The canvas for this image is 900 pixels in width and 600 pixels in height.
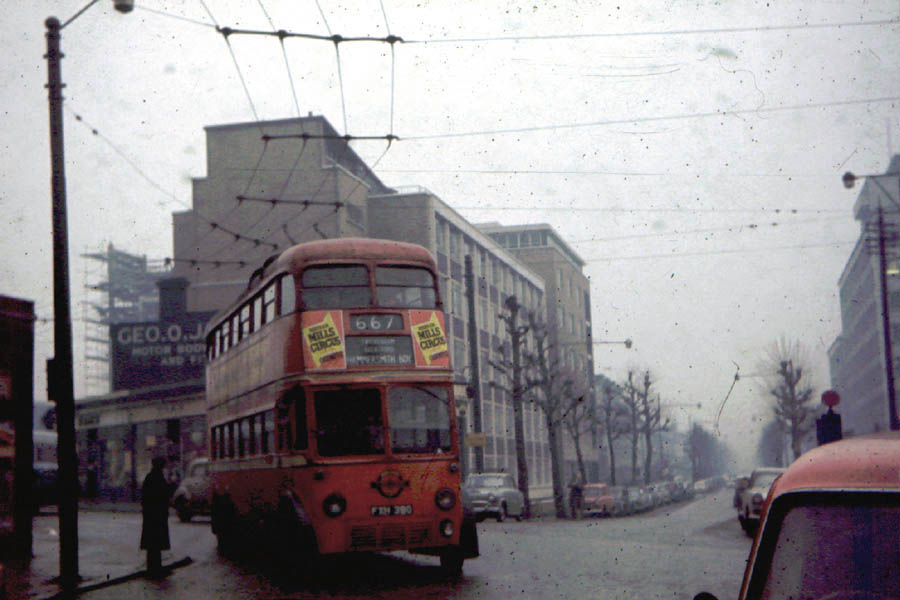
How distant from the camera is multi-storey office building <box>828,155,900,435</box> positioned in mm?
78312

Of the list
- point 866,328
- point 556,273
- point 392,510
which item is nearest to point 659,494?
point 556,273

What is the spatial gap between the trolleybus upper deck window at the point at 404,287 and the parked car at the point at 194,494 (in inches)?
702

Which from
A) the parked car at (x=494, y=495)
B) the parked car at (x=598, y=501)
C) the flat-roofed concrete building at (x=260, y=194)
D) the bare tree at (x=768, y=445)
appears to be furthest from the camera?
the bare tree at (x=768, y=445)

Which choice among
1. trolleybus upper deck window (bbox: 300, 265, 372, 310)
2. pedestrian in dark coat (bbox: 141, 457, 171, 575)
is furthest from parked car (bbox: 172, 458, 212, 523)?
trolleybus upper deck window (bbox: 300, 265, 372, 310)

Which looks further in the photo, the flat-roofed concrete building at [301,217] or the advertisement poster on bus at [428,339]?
the flat-roofed concrete building at [301,217]

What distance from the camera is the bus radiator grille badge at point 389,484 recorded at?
12969mm

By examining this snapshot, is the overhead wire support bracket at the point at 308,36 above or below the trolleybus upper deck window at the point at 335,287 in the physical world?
above

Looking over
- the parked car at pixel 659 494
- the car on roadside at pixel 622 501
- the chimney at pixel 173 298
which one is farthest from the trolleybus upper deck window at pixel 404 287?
the parked car at pixel 659 494

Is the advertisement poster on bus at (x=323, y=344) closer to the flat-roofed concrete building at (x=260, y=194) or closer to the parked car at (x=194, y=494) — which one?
the parked car at (x=194, y=494)

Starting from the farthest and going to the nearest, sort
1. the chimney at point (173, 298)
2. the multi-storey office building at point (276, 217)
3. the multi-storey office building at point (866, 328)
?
the multi-storey office building at point (866, 328) < the chimney at point (173, 298) < the multi-storey office building at point (276, 217)

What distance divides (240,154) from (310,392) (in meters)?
41.3

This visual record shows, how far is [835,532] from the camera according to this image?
295 centimetres

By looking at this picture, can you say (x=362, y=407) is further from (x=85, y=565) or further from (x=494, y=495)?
(x=494, y=495)

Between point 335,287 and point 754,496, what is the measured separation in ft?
43.7
